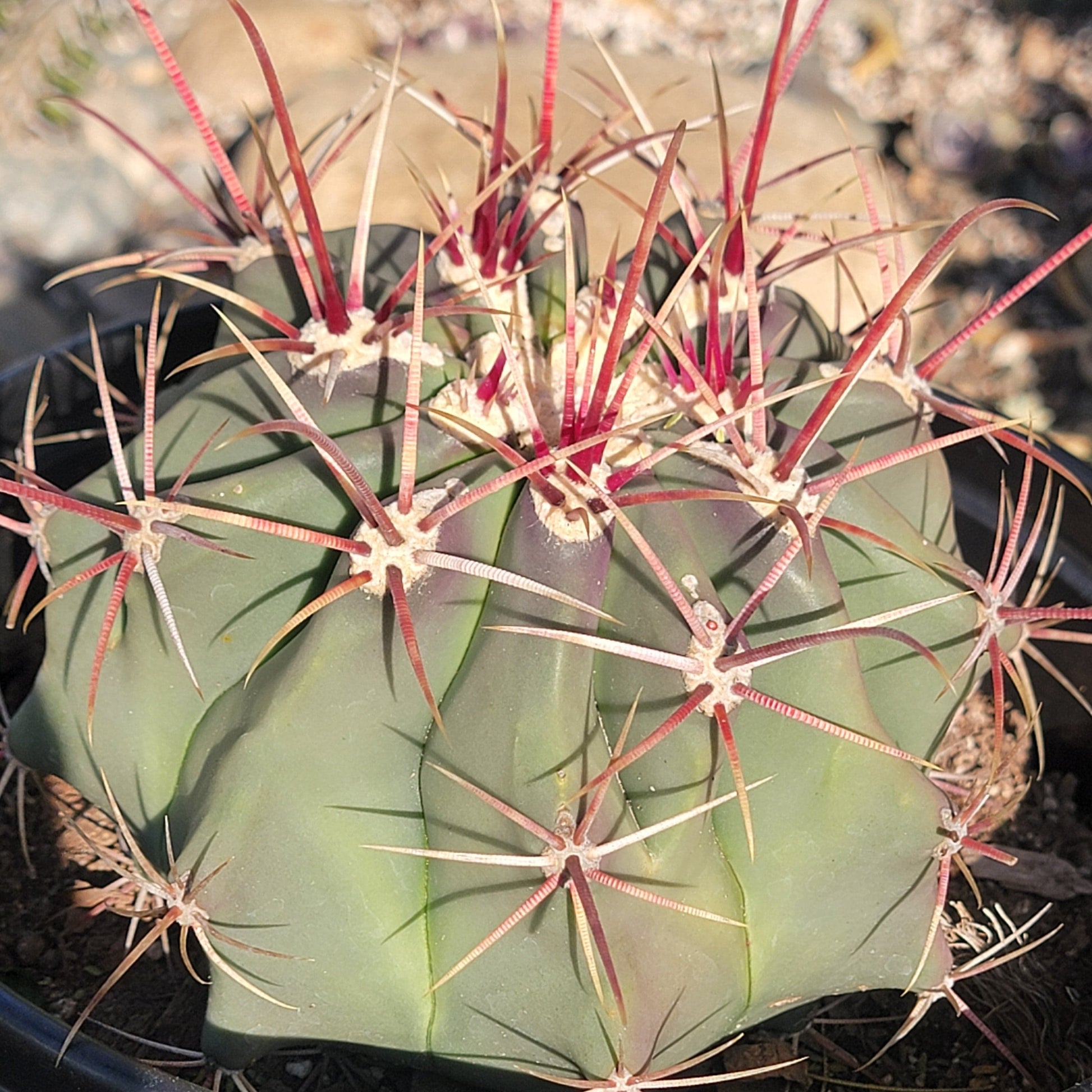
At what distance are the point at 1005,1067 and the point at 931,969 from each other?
21 cm

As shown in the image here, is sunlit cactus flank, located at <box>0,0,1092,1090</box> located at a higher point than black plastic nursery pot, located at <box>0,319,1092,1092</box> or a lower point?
lower

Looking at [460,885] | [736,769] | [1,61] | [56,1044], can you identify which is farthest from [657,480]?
[1,61]

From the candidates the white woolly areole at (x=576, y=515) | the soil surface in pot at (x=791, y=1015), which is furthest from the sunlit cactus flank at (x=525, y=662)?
the soil surface in pot at (x=791, y=1015)

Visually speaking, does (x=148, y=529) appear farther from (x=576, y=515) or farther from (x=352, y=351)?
(x=576, y=515)

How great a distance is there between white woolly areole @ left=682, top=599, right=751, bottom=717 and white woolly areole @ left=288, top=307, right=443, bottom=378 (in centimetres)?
35

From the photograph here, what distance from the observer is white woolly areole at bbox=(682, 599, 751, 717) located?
2.70ft

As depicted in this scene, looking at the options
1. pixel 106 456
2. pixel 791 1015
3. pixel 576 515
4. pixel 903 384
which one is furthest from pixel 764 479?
pixel 106 456

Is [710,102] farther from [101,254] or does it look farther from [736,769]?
[736,769]

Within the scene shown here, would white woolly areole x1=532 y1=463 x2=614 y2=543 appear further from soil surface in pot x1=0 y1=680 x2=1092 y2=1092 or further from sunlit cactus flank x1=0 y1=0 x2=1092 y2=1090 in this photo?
soil surface in pot x1=0 y1=680 x2=1092 y2=1092

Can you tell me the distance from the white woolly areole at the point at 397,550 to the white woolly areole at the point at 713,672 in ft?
0.69

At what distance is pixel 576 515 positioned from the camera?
2.80 ft

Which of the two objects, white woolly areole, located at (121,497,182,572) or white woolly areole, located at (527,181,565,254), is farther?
white woolly areole, located at (527,181,565,254)

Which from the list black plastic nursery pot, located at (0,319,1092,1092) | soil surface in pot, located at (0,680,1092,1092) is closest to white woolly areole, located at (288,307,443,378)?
soil surface in pot, located at (0,680,1092,1092)

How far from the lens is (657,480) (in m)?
0.93
